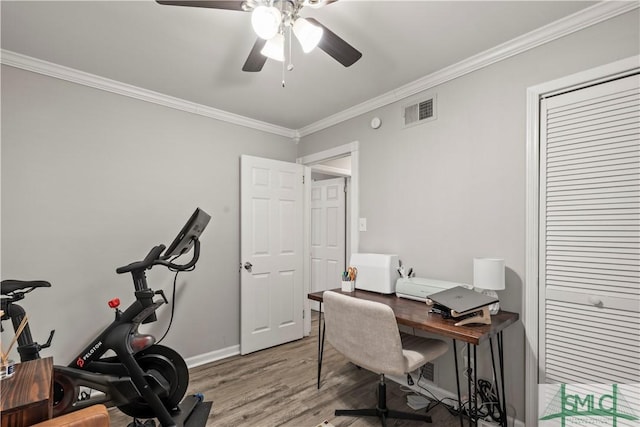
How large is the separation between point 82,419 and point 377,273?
1959mm

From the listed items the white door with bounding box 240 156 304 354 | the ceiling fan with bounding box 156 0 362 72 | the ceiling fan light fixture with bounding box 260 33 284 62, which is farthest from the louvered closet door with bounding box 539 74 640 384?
the white door with bounding box 240 156 304 354

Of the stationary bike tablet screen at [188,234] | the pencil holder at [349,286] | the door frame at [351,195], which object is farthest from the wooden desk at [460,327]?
the stationary bike tablet screen at [188,234]

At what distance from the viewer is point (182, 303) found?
9.35 feet

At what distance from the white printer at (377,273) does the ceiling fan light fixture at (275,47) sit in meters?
1.65

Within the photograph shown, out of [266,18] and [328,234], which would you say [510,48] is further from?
[328,234]

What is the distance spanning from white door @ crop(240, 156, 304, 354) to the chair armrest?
6.94 ft

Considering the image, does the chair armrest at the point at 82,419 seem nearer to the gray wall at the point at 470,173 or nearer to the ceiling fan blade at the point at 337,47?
the ceiling fan blade at the point at 337,47

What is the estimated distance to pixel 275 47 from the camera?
159 centimetres

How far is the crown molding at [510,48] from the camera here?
5.40 feet

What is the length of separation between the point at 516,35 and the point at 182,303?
3.26 metres

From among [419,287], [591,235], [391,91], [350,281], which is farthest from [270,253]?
[591,235]

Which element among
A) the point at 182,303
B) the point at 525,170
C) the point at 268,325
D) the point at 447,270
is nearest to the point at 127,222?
the point at 182,303

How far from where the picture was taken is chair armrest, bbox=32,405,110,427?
36.5 inches

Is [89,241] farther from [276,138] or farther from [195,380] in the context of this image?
[276,138]
